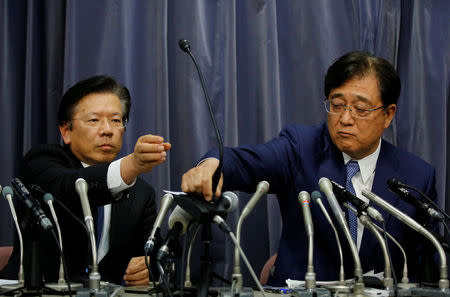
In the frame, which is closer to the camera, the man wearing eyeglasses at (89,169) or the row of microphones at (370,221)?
the row of microphones at (370,221)

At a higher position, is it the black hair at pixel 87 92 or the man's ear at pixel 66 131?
the black hair at pixel 87 92

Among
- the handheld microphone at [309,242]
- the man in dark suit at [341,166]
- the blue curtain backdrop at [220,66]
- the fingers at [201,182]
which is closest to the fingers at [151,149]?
the fingers at [201,182]

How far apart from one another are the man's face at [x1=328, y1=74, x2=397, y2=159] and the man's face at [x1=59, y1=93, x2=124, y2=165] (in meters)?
0.92

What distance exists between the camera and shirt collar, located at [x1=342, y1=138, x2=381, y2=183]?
2.27 metres

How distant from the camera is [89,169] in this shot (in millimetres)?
1846

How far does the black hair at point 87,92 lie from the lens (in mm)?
2381

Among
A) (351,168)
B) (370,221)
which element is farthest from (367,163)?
(370,221)

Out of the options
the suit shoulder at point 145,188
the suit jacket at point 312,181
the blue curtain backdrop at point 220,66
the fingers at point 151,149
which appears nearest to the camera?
the fingers at point 151,149

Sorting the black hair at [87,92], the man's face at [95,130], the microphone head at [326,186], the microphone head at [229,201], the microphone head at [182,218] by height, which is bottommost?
the microphone head at [182,218]

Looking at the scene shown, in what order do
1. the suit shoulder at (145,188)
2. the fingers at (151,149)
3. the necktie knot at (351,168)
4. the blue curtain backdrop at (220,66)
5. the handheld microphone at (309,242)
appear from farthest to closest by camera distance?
1. the blue curtain backdrop at (220,66)
2. the suit shoulder at (145,188)
3. the necktie knot at (351,168)
4. the fingers at (151,149)
5. the handheld microphone at (309,242)

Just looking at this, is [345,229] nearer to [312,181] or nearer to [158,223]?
[158,223]

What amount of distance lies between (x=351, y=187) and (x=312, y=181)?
165 millimetres

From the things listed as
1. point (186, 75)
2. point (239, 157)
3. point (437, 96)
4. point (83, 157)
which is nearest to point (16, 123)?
point (83, 157)

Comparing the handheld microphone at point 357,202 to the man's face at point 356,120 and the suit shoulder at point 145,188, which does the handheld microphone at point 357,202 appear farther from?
Result: the suit shoulder at point 145,188
